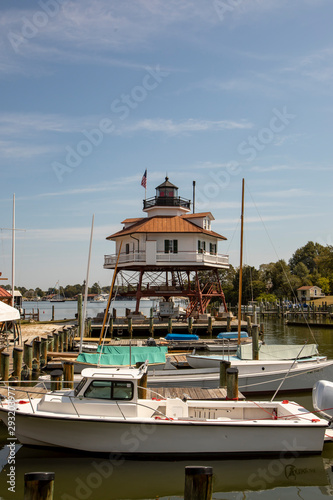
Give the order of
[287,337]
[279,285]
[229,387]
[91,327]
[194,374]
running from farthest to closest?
[279,285] < [287,337] < [91,327] < [194,374] < [229,387]

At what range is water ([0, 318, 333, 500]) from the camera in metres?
11.3

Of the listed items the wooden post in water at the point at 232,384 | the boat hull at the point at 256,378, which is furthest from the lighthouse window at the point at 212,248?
the wooden post in water at the point at 232,384

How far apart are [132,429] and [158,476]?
4.46 feet

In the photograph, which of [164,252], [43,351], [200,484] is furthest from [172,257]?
[200,484]

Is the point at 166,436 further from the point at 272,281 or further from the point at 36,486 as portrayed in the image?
the point at 272,281

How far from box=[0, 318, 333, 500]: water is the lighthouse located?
29941 mm

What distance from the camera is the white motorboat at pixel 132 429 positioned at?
501 inches

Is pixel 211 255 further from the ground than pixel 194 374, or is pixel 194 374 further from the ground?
pixel 211 255

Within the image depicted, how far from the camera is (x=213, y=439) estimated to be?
42.1ft

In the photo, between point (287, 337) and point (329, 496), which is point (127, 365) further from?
point (287, 337)

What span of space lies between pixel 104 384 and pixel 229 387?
471 centimetres

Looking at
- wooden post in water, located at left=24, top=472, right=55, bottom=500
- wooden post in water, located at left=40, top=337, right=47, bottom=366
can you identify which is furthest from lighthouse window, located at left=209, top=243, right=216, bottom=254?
wooden post in water, located at left=24, top=472, right=55, bottom=500

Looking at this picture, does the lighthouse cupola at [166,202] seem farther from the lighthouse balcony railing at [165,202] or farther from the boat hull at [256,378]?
the boat hull at [256,378]

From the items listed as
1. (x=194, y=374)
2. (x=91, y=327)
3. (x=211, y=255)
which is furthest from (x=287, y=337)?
(x=194, y=374)
